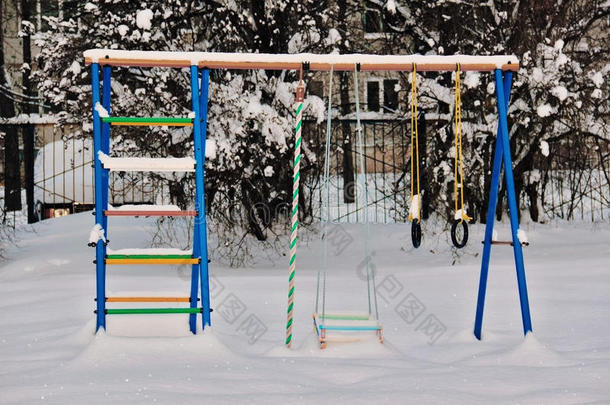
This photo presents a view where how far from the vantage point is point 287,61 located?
5098 millimetres

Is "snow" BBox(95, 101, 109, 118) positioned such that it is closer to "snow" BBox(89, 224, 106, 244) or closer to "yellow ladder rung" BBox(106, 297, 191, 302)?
"snow" BBox(89, 224, 106, 244)

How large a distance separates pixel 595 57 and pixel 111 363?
308 inches

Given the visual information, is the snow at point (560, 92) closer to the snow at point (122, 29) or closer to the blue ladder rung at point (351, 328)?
the blue ladder rung at point (351, 328)

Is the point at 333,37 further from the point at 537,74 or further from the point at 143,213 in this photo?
the point at 143,213

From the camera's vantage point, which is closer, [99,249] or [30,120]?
[99,249]

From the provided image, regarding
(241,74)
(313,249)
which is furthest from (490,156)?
(241,74)

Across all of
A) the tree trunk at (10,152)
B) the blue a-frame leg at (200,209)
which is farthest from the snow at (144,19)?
the tree trunk at (10,152)

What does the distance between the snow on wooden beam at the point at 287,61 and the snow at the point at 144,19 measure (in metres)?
3.17

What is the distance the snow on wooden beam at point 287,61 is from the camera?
5035mm

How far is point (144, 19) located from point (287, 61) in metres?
3.58

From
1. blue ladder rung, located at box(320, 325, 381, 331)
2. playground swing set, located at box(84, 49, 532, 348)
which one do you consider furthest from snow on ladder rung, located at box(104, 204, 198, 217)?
blue ladder rung, located at box(320, 325, 381, 331)

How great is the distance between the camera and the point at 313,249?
31.8 feet

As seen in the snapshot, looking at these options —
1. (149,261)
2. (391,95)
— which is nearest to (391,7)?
(149,261)

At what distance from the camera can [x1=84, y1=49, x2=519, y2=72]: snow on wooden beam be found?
5035mm
